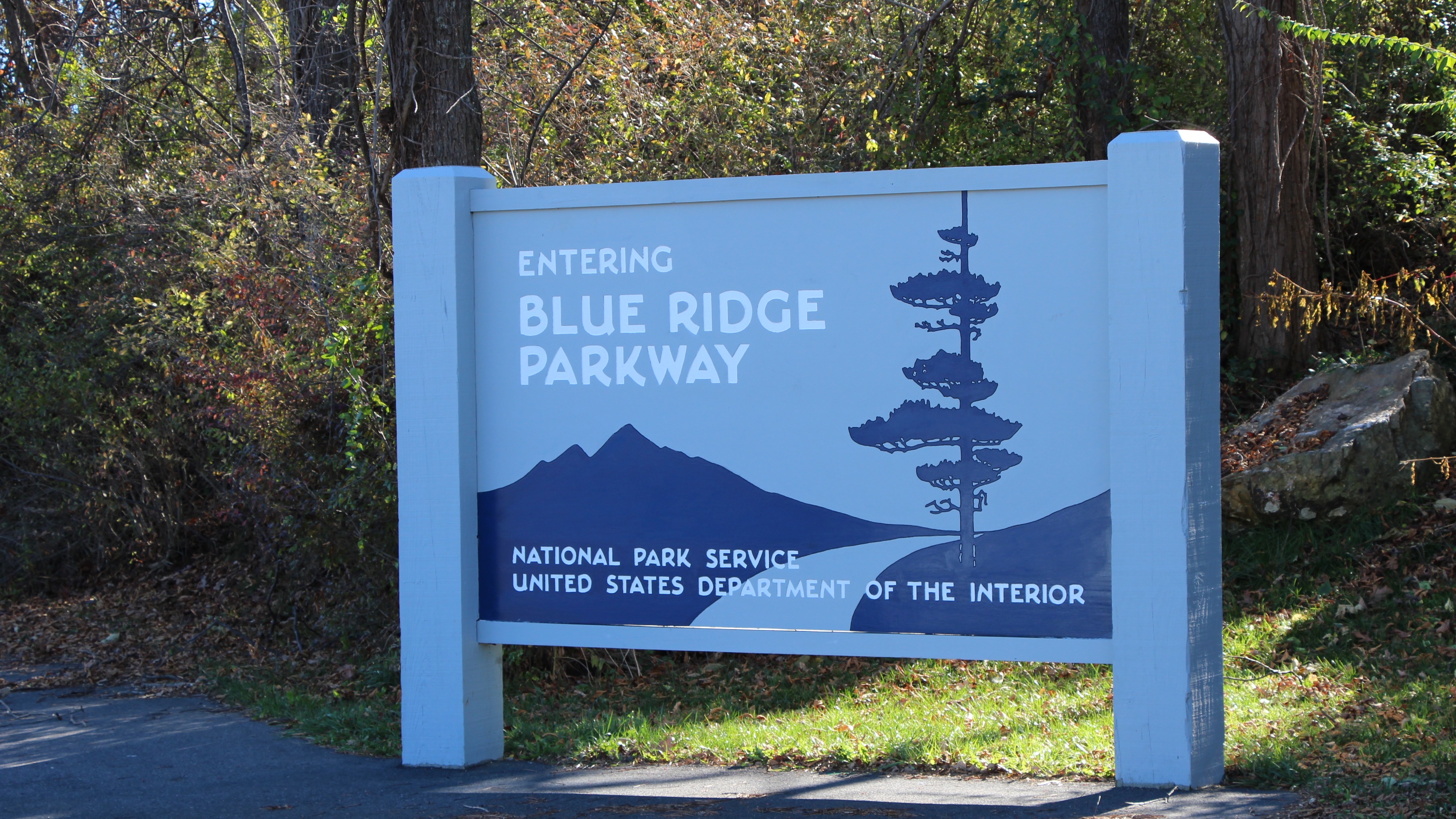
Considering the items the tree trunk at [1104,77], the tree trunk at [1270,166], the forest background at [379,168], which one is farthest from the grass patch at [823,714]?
the tree trunk at [1104,77]

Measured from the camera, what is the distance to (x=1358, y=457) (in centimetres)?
827

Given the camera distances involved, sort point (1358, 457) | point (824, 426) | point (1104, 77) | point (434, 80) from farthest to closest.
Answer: point (1104, 77) < point (1358, 457) < point (434, 80) < point (824, 426)

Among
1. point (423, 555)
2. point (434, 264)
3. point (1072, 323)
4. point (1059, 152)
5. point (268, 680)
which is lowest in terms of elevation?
point (268, 680)

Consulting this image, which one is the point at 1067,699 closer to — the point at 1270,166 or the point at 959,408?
the point at 959,408

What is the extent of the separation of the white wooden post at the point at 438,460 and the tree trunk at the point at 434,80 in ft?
8.22

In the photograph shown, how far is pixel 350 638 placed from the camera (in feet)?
29.7

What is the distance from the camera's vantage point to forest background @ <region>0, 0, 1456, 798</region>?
8.28 metres

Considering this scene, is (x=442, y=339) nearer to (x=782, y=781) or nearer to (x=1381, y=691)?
(x=782, y=781)

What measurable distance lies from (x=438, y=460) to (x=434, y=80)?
3.38m

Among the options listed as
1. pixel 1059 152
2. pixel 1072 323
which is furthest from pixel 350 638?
pixel 1059 152

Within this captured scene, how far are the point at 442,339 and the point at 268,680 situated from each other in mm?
3772

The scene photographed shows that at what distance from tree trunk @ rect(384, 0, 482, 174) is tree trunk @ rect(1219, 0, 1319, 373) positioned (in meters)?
5.92

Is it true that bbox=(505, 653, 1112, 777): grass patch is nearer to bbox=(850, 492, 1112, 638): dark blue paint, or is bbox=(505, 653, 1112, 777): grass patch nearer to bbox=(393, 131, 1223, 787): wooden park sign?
bbox=(393, 131, 1223, 787): wooden park sign

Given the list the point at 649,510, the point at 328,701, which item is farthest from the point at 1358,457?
the point at 328,701
